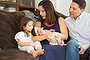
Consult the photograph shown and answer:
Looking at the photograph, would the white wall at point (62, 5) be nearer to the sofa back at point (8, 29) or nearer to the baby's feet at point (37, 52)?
the sofa back at point (8, 29)

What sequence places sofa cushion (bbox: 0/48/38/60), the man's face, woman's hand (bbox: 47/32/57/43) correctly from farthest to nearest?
the man's face < woman's hand (bbox: 47/32/57/43) < sofa cushion (bbox: 0/48/38/60)

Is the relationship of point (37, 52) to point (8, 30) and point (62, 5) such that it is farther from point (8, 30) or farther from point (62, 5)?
point (62, 5)

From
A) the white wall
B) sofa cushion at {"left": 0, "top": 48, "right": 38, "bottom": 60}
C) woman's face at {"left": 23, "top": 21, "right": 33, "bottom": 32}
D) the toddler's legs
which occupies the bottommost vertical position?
sofa cushion at {"left": 0, "top": 48, "right": 38, "bottom": 60}

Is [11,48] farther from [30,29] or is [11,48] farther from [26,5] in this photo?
[26,5]

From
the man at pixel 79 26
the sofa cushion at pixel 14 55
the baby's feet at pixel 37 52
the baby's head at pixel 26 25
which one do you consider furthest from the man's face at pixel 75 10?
the sofa cushion at pixel 14 55

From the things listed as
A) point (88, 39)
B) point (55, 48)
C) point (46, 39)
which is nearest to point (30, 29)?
point (46, 39)

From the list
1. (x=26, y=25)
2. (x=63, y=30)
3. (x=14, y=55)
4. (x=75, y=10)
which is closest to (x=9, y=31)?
(x=26, y=25)

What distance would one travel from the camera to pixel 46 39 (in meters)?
2.15

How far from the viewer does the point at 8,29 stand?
2225 mm

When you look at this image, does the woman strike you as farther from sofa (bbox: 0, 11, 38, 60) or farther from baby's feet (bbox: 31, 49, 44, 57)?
sofa (bbox: 0, 11, 38, 60)

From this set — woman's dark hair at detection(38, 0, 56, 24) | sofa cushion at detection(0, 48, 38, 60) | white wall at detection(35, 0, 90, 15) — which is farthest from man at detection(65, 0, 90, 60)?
white wall at detection(35, 0, 90, 15)

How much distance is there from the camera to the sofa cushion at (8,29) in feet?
7.15

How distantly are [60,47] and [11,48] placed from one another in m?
0.55

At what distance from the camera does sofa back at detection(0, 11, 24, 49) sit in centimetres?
218
